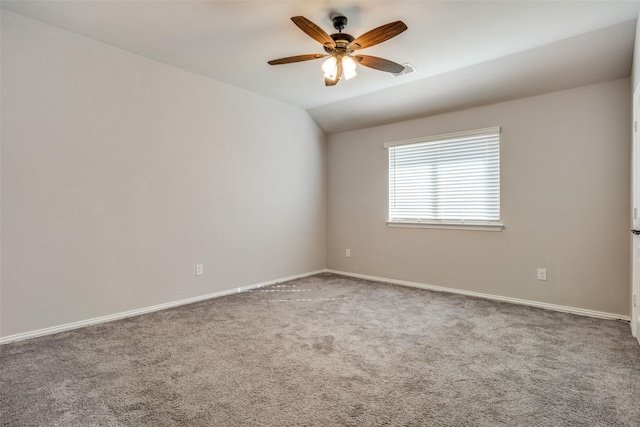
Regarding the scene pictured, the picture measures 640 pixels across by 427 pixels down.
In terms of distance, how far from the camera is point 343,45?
8.44 feet

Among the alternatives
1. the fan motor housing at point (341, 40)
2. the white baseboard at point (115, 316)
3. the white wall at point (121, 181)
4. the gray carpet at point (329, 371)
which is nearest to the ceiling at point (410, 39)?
the fan motor housing at point (341, 40)

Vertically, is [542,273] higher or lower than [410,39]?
lower

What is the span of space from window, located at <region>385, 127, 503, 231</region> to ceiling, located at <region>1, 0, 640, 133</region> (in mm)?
492

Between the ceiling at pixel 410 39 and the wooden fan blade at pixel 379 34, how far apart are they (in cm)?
24

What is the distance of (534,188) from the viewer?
3.62m

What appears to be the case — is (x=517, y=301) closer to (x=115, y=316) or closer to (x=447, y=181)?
(x=447, y=181)

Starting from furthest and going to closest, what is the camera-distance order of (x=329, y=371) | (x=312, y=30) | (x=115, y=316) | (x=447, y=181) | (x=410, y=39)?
(x=447, y=181) < (x=115, y=316) < (x=410, y=39) < (x=312, y=30) < (x=329, y=371)

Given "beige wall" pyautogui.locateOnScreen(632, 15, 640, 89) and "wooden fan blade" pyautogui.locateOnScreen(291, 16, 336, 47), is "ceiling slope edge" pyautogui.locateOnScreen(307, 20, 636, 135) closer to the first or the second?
"beige wall" pyautogui.locateOnScreen(632, 15, 640, 89)

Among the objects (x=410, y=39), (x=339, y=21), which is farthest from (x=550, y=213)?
(x=339, y=21)

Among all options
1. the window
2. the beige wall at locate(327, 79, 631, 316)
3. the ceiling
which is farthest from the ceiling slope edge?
the window

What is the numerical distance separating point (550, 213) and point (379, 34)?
2563 millimetres

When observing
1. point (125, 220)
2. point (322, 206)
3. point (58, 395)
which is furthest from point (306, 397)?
point (322, 206)

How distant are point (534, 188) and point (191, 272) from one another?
12.3ft

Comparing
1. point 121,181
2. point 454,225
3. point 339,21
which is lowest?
point 454,225
